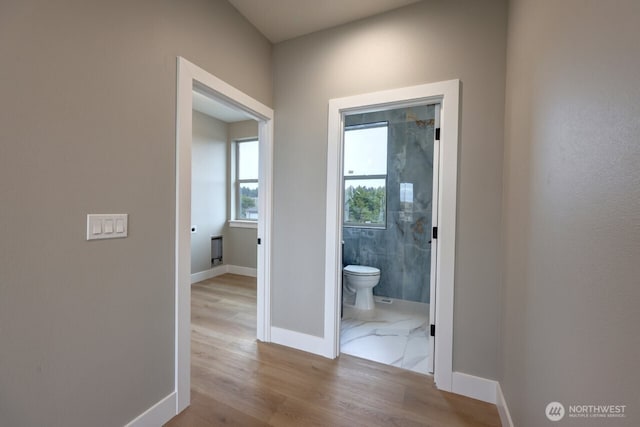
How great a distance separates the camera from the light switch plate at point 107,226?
1.17 metres

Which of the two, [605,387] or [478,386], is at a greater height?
[605,387]

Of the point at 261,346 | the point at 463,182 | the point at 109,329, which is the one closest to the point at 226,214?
the point at 261,346

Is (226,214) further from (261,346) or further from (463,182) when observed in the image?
(463,182)

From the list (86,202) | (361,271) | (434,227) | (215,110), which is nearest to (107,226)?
(86,202)

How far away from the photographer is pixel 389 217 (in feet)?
11.8

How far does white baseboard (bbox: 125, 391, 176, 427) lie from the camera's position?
4.47 ft

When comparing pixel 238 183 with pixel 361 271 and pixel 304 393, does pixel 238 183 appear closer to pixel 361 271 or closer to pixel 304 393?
pixel 361 271

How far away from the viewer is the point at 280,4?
6.26ft

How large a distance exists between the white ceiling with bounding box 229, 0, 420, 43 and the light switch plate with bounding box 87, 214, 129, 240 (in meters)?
1.76

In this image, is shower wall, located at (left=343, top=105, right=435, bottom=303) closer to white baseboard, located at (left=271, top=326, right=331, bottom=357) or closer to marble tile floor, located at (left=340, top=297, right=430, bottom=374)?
marble tile floor, located at (left=340, top=297, right=430, bottom=374)

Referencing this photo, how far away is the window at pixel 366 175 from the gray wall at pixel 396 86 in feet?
5.19

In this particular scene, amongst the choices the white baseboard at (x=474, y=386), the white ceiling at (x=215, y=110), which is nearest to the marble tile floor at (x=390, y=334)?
the white baseboard at (x=474, y=386)

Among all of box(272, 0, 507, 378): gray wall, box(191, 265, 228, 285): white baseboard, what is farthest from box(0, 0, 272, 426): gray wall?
box(191, 265, 228, 285): white baseboard

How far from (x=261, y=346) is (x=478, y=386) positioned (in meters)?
1.71
